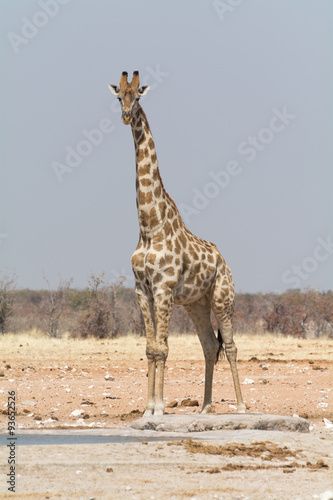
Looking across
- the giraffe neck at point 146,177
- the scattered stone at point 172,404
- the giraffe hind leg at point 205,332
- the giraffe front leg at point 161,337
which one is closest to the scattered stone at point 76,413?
the scattered stone at point 172,404

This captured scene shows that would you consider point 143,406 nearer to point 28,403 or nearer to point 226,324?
point 28,403

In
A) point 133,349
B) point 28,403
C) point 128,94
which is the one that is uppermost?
point 128,94

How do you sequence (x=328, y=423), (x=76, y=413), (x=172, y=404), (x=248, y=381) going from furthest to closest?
(x=248, y=381) → (x=172, y=404) → (x=76, y=413) → (x=328, y=423)

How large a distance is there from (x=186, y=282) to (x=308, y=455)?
284cm

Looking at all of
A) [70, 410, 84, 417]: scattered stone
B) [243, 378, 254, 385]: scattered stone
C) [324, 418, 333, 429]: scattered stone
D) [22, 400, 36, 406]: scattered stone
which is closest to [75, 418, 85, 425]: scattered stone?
[70, 410, 84, 417]: scattered stone

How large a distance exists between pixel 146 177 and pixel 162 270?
4.25 ft

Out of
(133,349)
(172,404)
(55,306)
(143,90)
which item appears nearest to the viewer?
(143,90)

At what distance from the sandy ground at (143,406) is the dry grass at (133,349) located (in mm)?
33

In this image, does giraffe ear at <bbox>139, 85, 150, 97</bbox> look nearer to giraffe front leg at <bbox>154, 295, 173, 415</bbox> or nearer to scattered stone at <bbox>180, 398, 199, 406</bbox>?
giraffe front leg at <bbox>154, 295, 173, 415</bbox>

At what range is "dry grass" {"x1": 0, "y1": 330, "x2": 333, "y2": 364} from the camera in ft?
63.1

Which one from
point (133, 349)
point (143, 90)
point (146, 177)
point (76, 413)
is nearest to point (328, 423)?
point (76, 413)

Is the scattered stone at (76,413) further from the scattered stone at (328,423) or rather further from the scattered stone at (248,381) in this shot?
the scattered stone at (248,381)

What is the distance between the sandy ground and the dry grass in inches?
1.3

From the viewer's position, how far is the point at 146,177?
9602 millimetres
